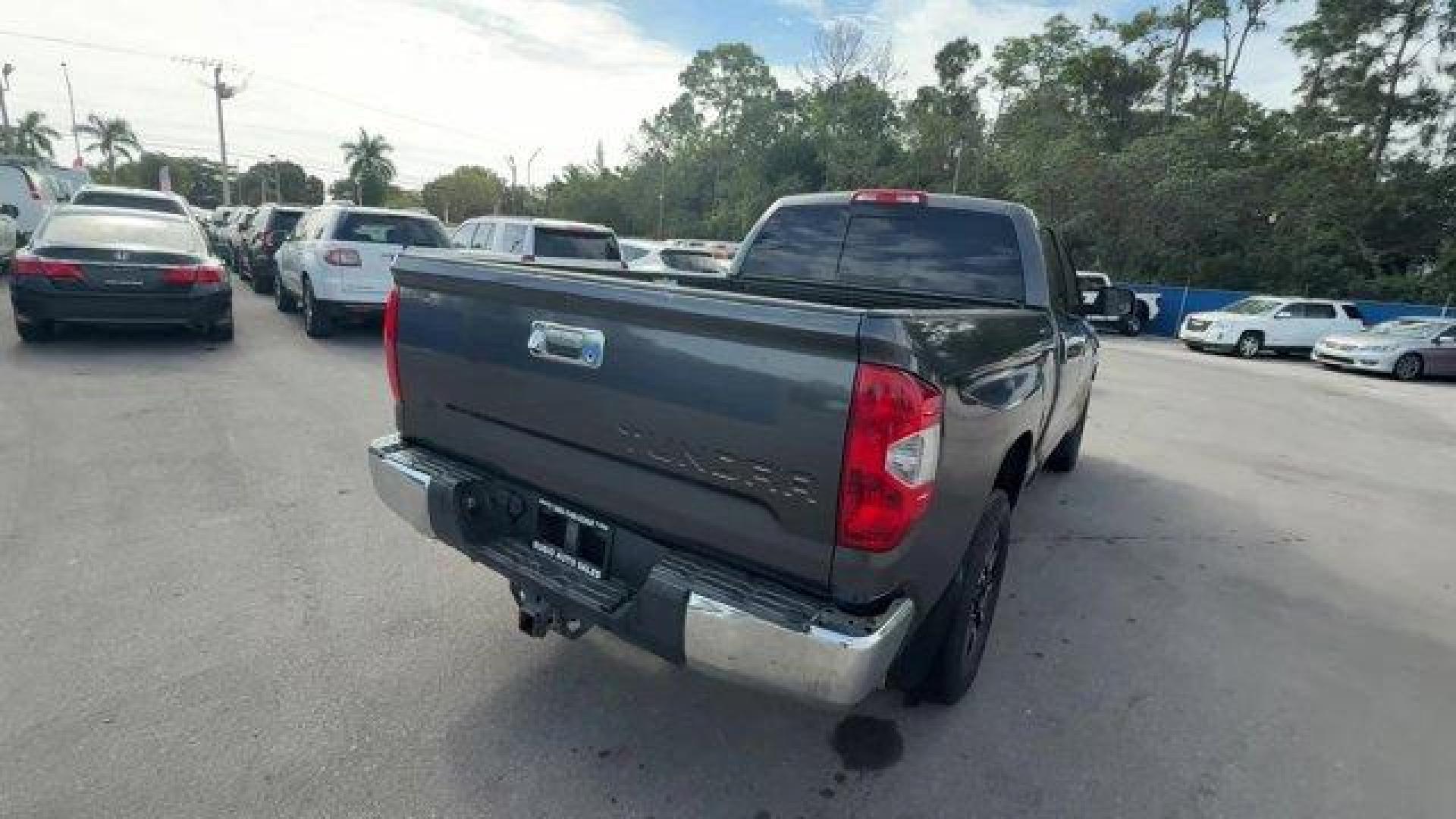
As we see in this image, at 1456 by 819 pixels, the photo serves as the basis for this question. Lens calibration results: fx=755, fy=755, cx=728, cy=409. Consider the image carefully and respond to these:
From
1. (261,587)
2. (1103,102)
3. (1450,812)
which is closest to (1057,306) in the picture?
(1450,812)

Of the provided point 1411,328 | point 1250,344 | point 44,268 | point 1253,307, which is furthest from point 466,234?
point 1411,328

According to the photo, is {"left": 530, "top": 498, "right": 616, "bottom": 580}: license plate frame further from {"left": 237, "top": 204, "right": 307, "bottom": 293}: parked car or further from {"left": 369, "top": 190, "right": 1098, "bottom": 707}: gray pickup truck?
{"left": 237, "top": 204, "right": 307, "bottom": 293}: parked car

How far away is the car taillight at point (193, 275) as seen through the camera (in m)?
8.45

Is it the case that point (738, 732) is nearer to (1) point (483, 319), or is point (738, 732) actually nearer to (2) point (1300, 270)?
(1) point (483, 319)

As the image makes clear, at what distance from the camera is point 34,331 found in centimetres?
837

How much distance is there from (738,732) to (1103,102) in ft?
158

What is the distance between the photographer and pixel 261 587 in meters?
3.63

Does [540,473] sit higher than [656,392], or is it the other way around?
[656,392]

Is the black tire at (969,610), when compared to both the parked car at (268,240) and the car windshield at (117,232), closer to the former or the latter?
the car windshield at (117,232)

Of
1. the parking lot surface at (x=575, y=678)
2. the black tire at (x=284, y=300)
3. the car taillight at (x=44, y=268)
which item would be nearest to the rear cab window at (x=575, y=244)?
the black tire at (x=284, y=300)

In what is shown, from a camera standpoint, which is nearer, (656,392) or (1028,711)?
(656,392)

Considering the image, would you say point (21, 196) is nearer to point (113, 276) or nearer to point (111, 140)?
point (113, 276)

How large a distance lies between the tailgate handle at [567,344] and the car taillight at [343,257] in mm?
8621

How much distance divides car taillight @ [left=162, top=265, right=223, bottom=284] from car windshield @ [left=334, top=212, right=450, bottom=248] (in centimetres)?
152
